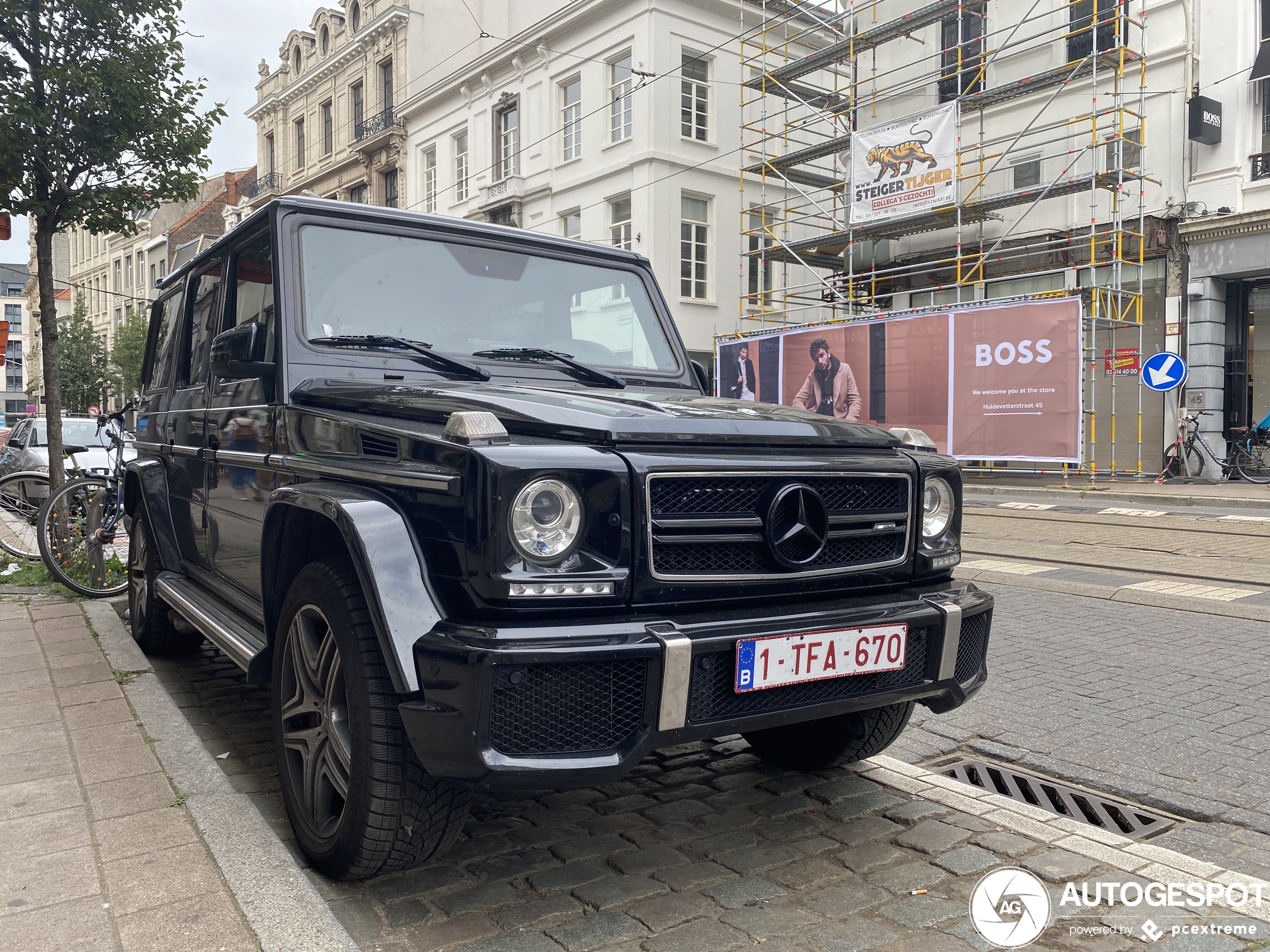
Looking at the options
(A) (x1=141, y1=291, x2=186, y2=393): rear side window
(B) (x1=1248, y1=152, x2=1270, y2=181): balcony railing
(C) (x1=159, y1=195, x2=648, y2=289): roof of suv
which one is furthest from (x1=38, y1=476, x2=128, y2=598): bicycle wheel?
(B) (x1=1248, y1=152, x2=1270, y2=181): balcony railing

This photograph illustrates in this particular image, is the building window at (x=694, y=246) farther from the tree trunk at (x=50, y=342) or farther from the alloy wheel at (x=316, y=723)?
the alloy wheel at (x=316, y=723)

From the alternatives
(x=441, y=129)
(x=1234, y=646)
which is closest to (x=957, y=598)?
(x=1234, y=646)

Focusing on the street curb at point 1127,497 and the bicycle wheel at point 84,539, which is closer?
the bicycle wheel at point 84,539

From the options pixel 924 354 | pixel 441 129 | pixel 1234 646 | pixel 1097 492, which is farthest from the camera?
pixel 441 129

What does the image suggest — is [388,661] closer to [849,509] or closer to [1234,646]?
[849,509]

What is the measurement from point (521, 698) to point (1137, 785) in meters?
2.49

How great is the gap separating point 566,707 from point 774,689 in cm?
57

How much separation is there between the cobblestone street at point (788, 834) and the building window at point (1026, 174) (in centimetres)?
1900

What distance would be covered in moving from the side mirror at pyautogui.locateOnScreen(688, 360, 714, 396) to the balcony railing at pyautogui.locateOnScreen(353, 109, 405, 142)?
35508mm

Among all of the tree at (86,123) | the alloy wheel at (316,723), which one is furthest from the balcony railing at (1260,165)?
the alloy wheel at (316,723)

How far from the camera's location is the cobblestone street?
259 cm

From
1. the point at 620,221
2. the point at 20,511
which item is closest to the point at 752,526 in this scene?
the point at 20,511

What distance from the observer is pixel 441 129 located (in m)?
34.8

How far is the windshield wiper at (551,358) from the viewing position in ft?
12.2
